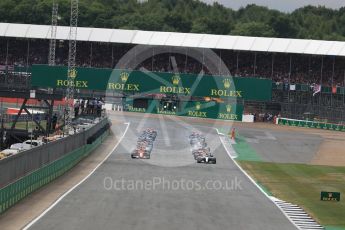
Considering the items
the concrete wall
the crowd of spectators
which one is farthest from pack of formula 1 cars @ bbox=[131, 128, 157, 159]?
the crowd of spectators

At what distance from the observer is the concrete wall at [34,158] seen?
35062 millimetres

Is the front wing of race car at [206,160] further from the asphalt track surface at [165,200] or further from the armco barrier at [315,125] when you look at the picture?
the armco barrier at [315,125]

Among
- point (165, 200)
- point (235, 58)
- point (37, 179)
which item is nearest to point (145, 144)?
point (37, 179)

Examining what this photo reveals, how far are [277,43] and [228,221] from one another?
9277cm

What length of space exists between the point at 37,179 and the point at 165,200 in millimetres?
7853

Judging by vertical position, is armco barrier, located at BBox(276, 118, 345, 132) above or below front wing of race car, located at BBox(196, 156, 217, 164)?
above

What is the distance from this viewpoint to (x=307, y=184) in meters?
54.8

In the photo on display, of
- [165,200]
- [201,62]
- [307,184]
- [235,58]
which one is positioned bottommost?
[307,184]

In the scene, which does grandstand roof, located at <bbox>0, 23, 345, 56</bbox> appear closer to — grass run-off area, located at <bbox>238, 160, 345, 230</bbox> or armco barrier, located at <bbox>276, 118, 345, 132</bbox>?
armco barrier, located at <bbox>276, 118, 345, 132</bbox>

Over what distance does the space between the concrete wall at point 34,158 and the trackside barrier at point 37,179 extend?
0.28 m

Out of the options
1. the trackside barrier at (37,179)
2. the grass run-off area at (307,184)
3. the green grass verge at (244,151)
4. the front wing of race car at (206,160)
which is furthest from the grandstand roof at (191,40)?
the trackside barrier at (37,179)

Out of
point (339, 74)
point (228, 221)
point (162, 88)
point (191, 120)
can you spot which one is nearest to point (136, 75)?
point (162, 88)

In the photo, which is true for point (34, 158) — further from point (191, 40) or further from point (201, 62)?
point (201, 62)

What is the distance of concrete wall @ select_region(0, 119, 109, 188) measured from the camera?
115 feet
